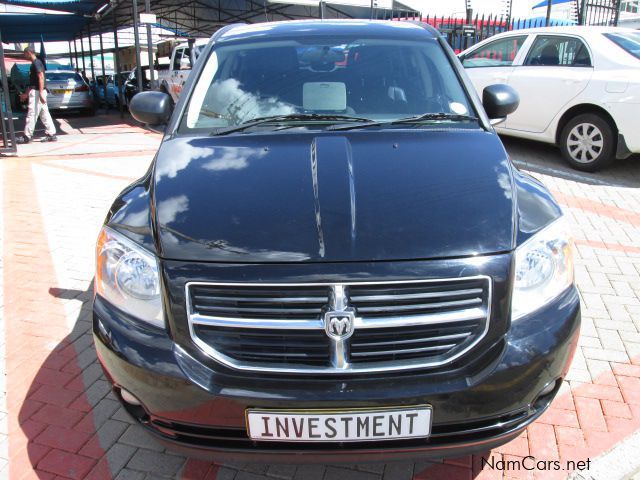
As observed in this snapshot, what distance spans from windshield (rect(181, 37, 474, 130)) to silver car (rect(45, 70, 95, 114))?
14.8 metres

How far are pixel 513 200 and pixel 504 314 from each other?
49 centimetres

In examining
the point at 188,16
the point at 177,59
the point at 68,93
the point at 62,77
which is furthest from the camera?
the point at 188,16

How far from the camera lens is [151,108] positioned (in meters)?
3.29

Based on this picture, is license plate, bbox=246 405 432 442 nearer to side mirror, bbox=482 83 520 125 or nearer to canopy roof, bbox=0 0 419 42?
side mirror, bbox=482 83 520 125

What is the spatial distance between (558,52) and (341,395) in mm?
7030

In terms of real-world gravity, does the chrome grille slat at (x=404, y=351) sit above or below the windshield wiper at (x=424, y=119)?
below

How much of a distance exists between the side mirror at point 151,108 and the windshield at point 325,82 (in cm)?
35

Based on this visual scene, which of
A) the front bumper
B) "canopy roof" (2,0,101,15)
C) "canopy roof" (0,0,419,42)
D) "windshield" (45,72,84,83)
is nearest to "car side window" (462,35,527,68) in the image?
the front bumper

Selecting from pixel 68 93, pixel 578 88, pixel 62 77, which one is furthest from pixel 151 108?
pixel 62 77

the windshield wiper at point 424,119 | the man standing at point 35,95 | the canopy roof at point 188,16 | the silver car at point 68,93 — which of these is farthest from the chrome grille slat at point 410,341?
the canopy roof at point 188,16

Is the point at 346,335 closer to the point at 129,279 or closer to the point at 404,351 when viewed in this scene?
the point at 404,351

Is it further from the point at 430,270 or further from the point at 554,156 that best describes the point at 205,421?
the point at 554,156

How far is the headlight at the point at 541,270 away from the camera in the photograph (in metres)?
2.00

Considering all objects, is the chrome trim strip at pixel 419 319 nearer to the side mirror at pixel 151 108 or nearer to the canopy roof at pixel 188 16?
the side mirror at pixel 151 108
